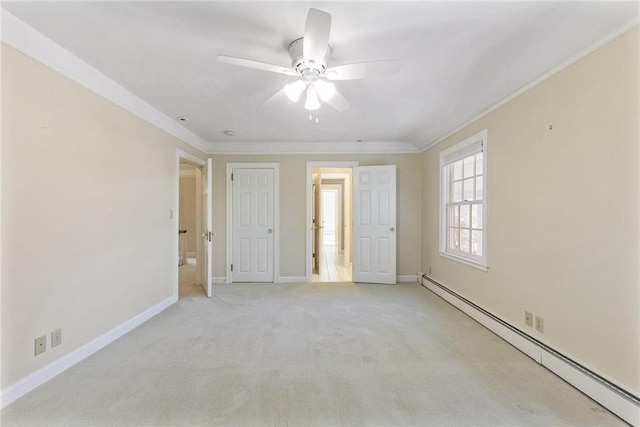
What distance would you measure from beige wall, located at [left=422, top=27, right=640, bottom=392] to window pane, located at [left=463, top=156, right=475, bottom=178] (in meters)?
0.54

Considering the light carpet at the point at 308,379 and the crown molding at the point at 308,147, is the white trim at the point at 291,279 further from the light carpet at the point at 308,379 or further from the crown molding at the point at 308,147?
the crown molding at the point at 308,147

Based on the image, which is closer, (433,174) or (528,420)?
(528,420)

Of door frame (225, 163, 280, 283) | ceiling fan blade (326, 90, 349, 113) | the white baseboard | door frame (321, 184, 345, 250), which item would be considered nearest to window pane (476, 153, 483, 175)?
ceiling fan blade (326, 90, 349, 113)

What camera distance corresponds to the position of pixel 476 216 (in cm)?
328

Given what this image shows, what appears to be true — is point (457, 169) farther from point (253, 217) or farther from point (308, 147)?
point (253, 217)

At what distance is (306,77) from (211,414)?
217 centimetres

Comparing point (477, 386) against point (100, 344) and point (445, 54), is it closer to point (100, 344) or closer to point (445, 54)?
point (445, 54)

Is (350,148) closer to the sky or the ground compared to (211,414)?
closer to the sky

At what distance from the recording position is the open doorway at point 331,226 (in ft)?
17.7

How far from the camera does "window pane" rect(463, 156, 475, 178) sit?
3.37 metres

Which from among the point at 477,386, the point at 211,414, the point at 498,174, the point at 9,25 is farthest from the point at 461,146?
the point at 9,25

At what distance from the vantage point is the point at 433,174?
427 centimetres

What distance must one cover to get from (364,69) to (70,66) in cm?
214

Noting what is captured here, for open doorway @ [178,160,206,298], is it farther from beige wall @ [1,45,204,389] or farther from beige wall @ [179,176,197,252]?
beige wall @ [1,45,204,389]
